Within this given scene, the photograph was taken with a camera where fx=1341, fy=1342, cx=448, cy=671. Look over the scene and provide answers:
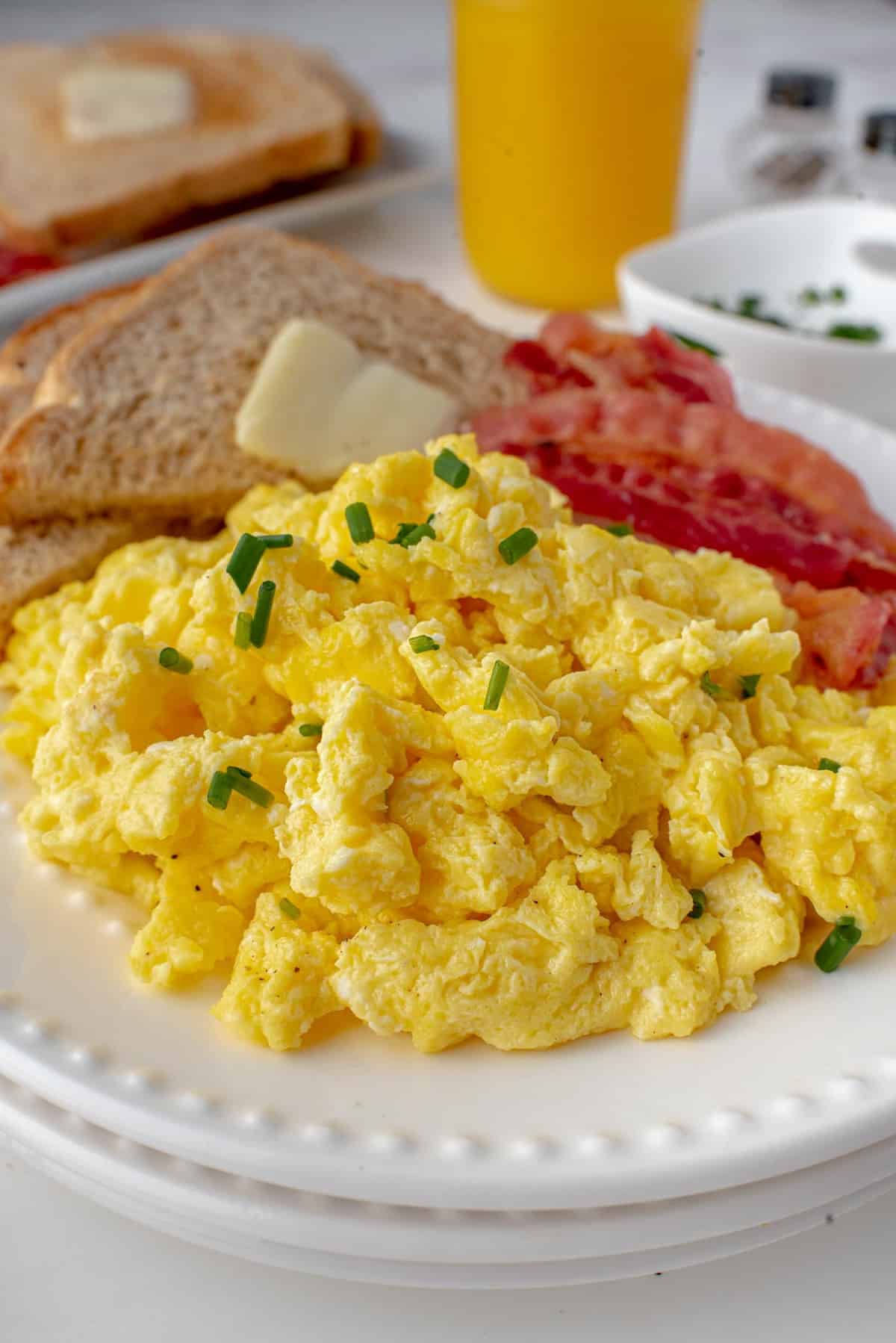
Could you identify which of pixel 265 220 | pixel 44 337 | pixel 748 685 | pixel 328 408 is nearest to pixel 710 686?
pixel 748 685

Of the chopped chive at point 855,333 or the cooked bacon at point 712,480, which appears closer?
the cooked bacon at point 712,480

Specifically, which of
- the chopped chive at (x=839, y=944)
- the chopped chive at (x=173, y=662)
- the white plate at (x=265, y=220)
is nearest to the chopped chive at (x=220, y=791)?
the chopped chive at (x=173, y=662)

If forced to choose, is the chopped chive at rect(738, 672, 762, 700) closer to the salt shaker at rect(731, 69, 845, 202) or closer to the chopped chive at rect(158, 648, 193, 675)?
A: the chopped chive at rect(158, 648, 193, 675)

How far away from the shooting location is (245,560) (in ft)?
6.59

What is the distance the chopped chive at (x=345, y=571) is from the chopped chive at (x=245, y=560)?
0.11 metres

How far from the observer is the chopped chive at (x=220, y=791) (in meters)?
1.80

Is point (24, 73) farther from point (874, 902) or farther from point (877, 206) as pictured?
point (874, 902)

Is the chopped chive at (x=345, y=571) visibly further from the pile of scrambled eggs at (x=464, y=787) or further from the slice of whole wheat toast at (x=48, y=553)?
the slice of whole wheat toast at (x=48, y=553)

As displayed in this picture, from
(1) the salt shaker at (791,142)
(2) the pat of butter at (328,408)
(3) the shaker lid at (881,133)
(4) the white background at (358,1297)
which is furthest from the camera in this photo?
(1) the salt shaker at (791,142)

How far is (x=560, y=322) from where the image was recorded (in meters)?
3.30

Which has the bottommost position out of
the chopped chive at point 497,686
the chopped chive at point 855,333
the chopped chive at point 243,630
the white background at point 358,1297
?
the white background at point 358,1297

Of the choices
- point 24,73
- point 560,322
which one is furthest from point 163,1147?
point 24,73

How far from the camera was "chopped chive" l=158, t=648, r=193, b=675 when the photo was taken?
6.41 ft

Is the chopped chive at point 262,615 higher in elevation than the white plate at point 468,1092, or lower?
higher
